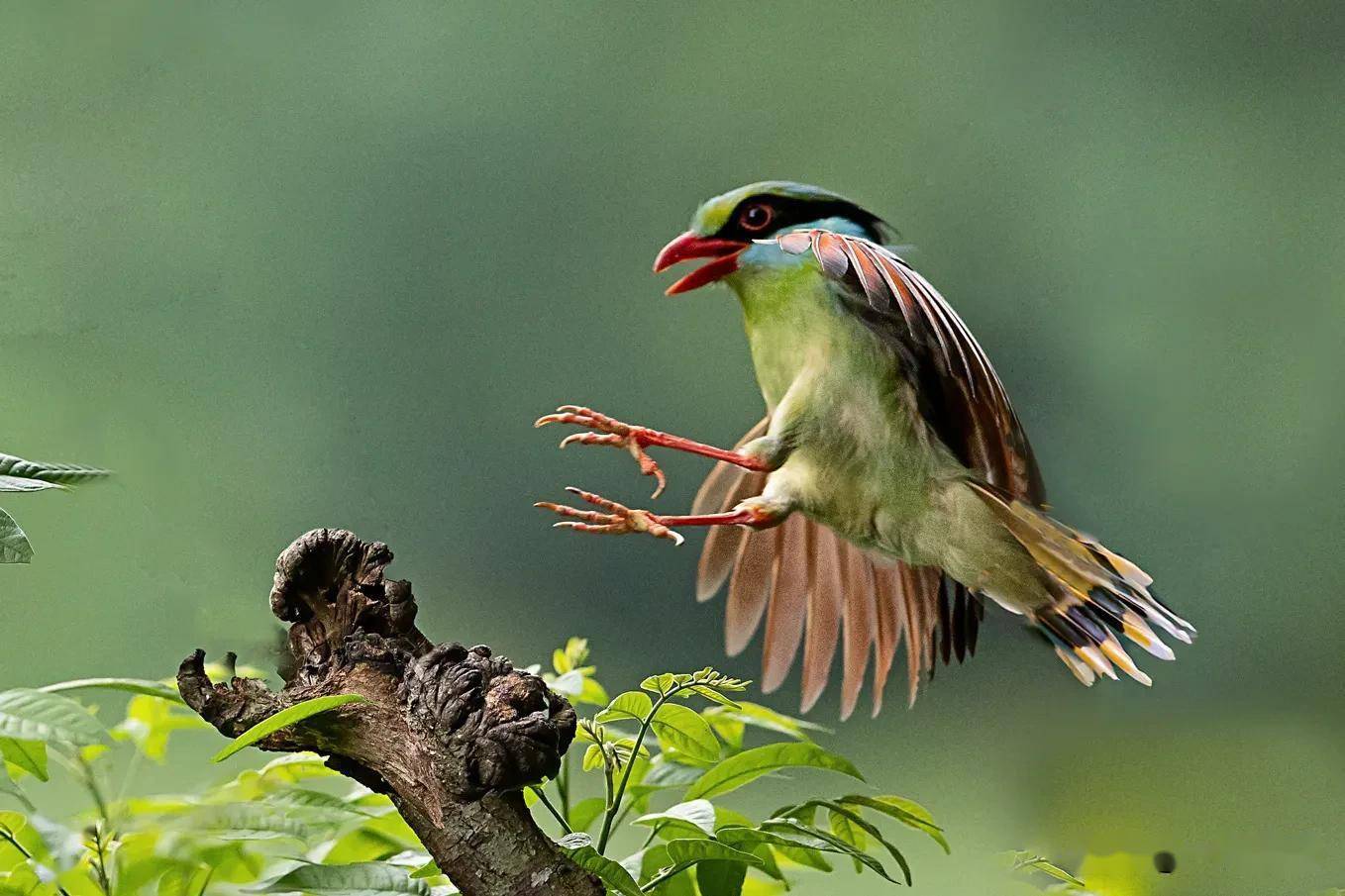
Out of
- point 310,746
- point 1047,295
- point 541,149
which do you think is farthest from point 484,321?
point 310,746

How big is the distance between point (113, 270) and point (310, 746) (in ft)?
3.77

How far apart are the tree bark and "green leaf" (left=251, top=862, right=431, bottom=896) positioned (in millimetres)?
15

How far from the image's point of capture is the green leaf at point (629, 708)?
60 cm

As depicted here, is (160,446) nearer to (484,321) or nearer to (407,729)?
(484,321)

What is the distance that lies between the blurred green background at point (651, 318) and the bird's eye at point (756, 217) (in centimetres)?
43

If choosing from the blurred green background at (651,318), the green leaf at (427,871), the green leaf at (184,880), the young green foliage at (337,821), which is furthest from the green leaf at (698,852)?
the blurred green background at (651,318)

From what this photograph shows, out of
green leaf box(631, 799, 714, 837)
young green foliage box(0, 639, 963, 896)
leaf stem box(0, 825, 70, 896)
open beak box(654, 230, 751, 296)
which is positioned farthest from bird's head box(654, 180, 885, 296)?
leaf stem box(0, 825, 70, 896)

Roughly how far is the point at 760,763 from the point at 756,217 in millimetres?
365

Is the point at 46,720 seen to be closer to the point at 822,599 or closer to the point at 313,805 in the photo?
the point at 313,805

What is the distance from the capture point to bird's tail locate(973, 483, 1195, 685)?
77 centimetres

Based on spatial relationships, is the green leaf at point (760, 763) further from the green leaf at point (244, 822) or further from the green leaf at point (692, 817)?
the green leaf at point (244, 822)

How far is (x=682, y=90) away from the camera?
4.98ft

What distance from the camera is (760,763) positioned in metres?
0.62

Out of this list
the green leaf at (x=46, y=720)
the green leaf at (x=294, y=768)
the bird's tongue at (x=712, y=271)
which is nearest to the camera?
the green leaf at (x=46, y=720)
